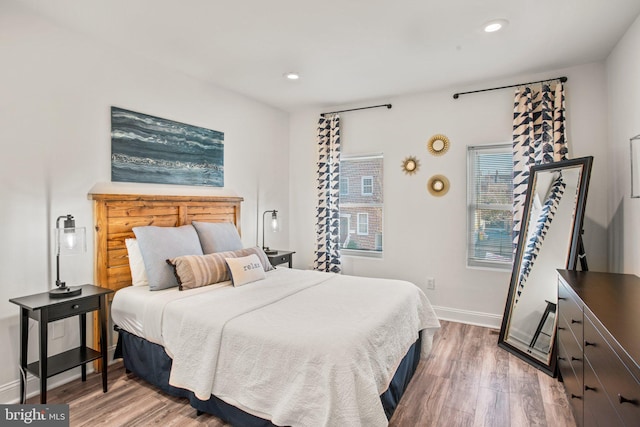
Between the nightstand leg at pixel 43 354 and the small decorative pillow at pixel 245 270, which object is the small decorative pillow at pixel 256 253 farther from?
the nightstand leg at pixel 43 354

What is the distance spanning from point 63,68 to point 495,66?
363cm

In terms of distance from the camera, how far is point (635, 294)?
1.92 meters

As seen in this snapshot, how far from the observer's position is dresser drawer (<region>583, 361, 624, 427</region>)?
53.3 inches

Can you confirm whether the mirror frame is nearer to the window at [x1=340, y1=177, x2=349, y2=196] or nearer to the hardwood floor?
the hardwood floor

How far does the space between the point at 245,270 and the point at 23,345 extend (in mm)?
1515

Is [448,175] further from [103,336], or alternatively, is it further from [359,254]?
[103,336]

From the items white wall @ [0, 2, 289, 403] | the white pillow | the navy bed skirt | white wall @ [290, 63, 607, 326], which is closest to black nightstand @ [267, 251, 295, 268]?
white wall @ [290, 63, 607, 326]

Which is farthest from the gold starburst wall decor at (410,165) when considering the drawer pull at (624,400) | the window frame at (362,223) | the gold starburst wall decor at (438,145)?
the drawer pull at (624,400)

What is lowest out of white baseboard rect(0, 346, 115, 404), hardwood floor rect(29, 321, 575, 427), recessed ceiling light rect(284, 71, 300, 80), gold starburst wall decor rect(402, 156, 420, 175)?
hardwood floor rect(29, 321, 575, 427)

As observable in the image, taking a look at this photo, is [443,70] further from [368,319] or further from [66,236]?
[66,236]

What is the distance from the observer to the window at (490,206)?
372cm

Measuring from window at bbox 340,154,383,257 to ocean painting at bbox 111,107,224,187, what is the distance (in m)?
1.66

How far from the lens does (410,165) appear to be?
414 centimetres

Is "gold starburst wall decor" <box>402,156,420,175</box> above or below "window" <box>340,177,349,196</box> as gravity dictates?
above
